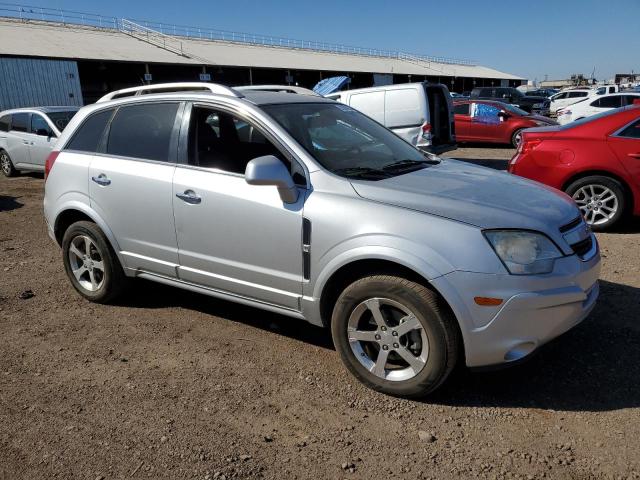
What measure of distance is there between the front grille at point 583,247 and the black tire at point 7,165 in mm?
12420

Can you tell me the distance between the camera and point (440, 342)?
2.85m

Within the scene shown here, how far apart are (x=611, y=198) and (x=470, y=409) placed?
14.6ft

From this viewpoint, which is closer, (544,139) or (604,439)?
(604,439)

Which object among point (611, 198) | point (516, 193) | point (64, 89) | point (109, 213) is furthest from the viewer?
point (64, 89)

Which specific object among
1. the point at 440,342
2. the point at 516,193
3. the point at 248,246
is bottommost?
the point at 440,342

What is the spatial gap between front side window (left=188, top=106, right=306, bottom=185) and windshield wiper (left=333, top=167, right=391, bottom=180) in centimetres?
54

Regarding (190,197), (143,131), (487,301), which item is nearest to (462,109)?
(143,131)

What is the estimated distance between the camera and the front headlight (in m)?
2.75

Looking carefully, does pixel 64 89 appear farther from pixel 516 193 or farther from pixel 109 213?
pixel 516 193

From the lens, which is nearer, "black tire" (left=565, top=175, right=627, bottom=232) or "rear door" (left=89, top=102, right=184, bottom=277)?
"rear door" (left=89, top=102, right=184, bottom=277)

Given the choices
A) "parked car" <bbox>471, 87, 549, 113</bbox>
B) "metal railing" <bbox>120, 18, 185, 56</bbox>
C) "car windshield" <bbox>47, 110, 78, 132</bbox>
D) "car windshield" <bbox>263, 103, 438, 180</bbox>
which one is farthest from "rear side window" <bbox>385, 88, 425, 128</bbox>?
"metal railing" <bbox>120, 18, 185, 56</bbox>

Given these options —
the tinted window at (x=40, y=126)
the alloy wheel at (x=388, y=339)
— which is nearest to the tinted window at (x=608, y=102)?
the tinted window at (x=40, y=126)

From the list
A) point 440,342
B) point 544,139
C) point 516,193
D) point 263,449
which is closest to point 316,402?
point 263,449

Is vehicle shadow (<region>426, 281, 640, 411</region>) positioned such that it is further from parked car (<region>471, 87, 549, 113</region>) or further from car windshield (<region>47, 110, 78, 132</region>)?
parked car (<region>471, 87, 549, 113</region>)
